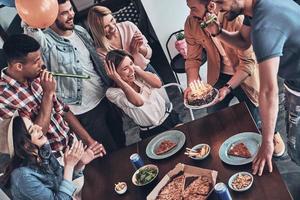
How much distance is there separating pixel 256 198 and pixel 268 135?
392mm

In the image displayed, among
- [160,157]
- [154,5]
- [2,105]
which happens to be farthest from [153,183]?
[154,5]

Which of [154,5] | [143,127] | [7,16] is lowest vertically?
[143,127]

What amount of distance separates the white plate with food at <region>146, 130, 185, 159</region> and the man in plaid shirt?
42 cm

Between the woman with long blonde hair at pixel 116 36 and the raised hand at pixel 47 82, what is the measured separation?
0.56 metres

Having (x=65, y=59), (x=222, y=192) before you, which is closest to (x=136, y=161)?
(x=222, y=192)

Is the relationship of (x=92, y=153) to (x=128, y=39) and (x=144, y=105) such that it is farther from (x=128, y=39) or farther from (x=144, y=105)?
(x=128, y=39)

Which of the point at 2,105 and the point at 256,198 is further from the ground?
the point at 2,105

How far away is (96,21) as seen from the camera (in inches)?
145

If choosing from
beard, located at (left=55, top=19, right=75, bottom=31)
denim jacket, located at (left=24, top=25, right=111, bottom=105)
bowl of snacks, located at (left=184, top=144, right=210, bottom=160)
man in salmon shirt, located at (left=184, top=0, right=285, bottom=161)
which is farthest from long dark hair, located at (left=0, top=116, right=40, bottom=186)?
man in salmon shirt, located at (left=184, top=0, right=285, bottom=161)

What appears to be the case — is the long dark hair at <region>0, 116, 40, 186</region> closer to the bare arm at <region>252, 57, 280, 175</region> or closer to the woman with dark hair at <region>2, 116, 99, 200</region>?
the woman with dark hair at <region>2, 116, 99, 200</region>

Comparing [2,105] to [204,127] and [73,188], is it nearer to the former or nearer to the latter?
[73,188]

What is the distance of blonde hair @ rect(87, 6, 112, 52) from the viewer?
3.66 m

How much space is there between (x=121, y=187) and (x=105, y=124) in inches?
40.0

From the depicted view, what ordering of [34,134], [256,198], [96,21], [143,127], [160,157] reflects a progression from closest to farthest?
[256,198] < [34,134] < [160,157] < [96,21] < [143,127]
